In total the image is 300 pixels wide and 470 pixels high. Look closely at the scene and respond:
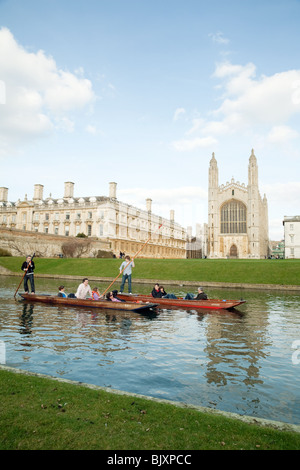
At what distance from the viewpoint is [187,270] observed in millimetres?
38531

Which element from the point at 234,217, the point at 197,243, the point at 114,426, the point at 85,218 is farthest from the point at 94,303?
the point at 197,243

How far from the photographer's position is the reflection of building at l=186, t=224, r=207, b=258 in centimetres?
11572

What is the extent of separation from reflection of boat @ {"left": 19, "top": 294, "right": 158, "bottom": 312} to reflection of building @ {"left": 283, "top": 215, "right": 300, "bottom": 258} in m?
68.3

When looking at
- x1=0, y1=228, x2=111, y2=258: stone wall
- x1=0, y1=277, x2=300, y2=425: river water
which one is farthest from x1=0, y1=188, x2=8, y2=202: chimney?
x1=0, y1=277, x2=300, y2=425: river water

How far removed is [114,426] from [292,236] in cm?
8100

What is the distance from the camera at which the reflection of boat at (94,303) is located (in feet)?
51.7

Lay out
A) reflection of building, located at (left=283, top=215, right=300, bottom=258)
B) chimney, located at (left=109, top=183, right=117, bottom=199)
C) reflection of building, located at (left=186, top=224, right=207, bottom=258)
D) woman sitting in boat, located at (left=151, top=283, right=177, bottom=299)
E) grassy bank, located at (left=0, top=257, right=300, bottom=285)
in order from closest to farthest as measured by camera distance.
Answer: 1. woman sitting in boat, located at (left=151, top=283, right=177, bottom=299)
2. grassy bank, located at (left=0, top=257, right=300, bottom=285)
3. chimney, located at (left=109, top=183, right=117, bottom=199)
4. reflection of building, located at (left=283, top=215, right=300, bottom=258)
5. reflection of building, located at (left=186, top=224, right=207, bottom=258)

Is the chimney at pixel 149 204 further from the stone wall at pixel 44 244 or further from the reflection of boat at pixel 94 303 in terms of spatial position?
the reflection of boat at pixel 94 303

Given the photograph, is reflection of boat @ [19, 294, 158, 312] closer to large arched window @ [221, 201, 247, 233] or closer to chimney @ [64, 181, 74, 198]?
chimney @ [64, 181, 74, 198]

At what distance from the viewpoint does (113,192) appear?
75688mm

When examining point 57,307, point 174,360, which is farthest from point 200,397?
point 57,307

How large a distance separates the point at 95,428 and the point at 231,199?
269 feet

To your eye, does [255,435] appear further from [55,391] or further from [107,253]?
[107,253]

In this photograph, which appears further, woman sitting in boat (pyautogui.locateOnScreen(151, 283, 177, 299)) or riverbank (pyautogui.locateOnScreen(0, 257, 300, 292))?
riverbank (pyautogui.locateOnScreen(0, 257, 300, 292))
